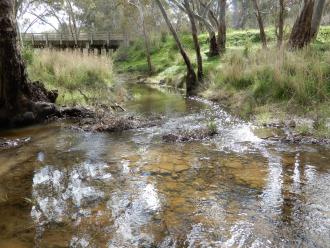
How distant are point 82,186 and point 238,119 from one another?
425 cm

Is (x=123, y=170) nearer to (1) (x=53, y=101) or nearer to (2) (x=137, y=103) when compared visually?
(1) (x=53, y=101)

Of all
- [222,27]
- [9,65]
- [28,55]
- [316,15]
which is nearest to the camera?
[9,65]

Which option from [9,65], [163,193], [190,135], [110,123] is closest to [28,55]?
[9,65]

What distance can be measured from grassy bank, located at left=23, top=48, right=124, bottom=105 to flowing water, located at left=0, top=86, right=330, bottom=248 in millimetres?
3176

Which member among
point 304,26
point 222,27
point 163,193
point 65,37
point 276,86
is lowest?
point 163,193

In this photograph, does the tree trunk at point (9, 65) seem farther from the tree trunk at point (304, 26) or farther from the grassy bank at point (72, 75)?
the tree trunk at point (304, 26)

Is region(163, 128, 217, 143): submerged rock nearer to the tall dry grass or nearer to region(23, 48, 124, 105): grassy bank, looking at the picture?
the tall dry grass

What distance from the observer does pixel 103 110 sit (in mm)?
8273

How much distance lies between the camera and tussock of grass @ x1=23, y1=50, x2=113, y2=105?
9258 mm

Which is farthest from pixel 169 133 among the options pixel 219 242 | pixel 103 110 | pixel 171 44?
pixel 171 44

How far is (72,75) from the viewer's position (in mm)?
10172

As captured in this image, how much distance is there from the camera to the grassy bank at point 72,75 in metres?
9.23

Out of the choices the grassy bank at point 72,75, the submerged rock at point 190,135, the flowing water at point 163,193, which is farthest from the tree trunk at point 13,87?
the submerged rock at point 190,135

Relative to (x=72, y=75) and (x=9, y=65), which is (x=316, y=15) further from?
(x=9, y=65)
